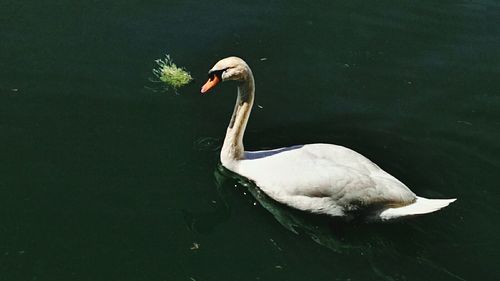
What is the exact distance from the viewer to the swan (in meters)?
8.57

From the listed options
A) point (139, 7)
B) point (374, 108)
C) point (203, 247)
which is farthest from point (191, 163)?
point (139, 7)

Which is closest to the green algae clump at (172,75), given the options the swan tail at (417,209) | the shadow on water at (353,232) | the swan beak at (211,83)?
the swan beak at (211,83)

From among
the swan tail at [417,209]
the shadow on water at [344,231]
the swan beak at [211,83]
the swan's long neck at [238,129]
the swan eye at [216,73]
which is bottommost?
the shadow on water at [344,231]

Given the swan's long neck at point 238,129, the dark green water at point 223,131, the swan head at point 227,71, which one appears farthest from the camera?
the swan's long neck at point 238,129

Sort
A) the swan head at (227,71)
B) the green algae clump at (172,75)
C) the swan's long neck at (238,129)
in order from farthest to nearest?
the green algae clump at (172,75), the swan's long neck at (238,129), the swan head at (227,71)

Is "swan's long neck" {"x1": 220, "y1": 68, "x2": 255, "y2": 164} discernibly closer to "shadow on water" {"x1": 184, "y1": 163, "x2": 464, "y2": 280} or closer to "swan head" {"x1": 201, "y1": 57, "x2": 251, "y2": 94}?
"swan head" {"x1": 201, "y1": 57, "x2": 251, "y2": 94}

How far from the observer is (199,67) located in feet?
36.6

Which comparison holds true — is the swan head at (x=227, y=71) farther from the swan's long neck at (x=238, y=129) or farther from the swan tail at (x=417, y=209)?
A: the swan tail at (x=417, y=209)

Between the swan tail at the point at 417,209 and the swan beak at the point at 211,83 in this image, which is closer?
the swan tail at the point at 417,209

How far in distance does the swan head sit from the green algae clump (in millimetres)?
1740

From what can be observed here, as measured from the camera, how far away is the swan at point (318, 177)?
28.1 feet

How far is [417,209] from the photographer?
28.0 ft

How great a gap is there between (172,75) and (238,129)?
1.86 m

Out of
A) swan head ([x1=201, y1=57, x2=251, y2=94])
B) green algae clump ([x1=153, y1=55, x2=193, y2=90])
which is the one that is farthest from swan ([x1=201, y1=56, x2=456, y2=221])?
green algae clump ([x1=153, y1=55, x2=193, y2=90])
